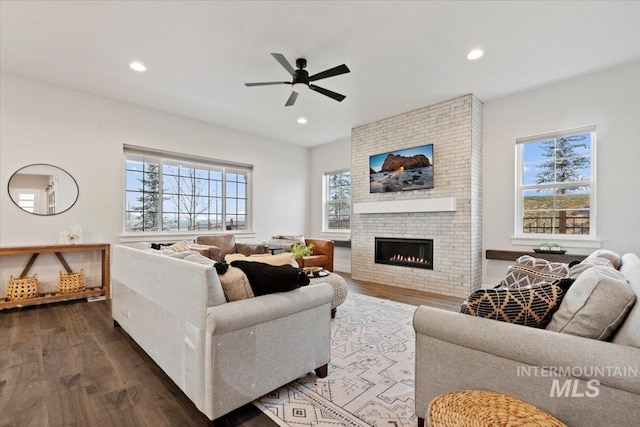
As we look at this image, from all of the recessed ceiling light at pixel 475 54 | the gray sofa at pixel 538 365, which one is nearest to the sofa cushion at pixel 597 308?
the gray sofa at pixel 538 365

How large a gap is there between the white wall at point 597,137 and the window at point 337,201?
2955 millimetres

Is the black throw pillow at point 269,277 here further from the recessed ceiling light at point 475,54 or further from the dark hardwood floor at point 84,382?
the recessed ceiling light at point 475,54

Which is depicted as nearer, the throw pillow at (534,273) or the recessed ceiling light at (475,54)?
the throw pillow at (534,273)

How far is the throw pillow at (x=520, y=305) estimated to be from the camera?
4.20 feet

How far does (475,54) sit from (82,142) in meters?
5.41

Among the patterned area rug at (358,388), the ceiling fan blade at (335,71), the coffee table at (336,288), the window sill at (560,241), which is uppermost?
the ceiling fan blade at (335,71)

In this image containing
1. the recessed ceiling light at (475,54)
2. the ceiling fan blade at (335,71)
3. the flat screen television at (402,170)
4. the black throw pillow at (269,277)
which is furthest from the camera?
the flat screen television at (402,170)

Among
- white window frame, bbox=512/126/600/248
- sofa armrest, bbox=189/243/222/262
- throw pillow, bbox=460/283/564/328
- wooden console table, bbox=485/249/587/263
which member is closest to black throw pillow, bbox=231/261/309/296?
throw pillow, bbox=460/283/564/328

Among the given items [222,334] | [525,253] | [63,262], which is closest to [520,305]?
[222,334]

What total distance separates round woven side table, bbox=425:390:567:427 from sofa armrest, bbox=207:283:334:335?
94cm

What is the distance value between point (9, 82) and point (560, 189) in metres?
7.52

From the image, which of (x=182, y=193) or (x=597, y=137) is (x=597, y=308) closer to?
(x=597, y=137)

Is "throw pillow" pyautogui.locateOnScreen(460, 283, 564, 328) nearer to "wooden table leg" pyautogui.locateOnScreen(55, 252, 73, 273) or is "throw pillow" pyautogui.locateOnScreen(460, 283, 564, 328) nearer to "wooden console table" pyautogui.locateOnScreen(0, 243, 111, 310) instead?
"wooden console table" pyautogui.locateOnScreen(0, 243, 111, 310)

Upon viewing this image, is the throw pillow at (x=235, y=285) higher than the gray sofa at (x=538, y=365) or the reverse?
higher
